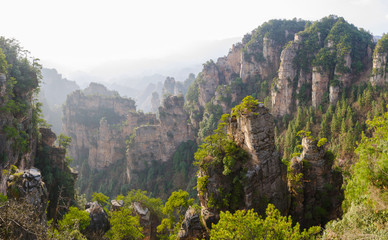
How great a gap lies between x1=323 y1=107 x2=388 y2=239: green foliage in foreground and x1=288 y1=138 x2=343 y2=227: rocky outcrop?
51.3 ft

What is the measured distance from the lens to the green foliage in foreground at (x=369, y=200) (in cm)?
1002

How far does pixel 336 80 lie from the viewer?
2320 inches

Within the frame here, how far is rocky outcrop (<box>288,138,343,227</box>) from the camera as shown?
27.3m

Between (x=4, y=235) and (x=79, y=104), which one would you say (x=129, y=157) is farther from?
(x=4, y=235)

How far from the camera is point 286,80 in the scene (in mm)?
66562

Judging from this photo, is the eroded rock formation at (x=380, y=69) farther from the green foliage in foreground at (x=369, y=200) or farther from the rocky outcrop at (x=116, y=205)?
the rocky outcrop at (x=116, y=205)

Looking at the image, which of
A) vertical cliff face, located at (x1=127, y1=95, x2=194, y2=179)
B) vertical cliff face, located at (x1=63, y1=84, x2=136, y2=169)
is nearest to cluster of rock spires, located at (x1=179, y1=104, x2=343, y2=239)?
vertical cliff face, located at (x1=127, y1=95, x2=194, y2=179)

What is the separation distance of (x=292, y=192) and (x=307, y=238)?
15455 mm

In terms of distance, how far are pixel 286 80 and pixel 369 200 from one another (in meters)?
60.6

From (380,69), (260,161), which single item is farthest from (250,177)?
(380,69)

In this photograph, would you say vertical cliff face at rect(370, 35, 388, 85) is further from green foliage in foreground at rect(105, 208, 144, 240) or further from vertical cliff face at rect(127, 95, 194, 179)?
green foliage in foreground at rect(105, 208, 144, 240)

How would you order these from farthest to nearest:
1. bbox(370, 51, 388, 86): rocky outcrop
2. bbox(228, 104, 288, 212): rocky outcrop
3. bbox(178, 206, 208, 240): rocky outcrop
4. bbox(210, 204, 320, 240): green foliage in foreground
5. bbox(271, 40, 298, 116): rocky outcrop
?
bbox(271, 40, 298, 116): rocky outcrop, bbox(370, 51, 388, 86): rocky outcrop, bbox(228, 104, 288, 212): rocky outcrop, bbox(178, 206, 208, 240): rocky outcrop, bbox(210, 204, 320, 240): green foliage in foreground

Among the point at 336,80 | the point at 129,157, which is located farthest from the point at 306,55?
the point at 129,157

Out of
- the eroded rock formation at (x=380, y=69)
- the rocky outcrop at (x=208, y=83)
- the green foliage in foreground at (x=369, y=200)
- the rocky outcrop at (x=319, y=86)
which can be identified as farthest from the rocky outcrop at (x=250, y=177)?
the rocky outcrop at (x=208, y=83)
